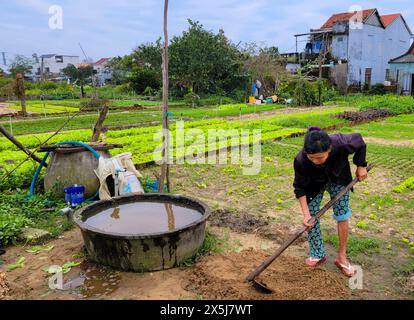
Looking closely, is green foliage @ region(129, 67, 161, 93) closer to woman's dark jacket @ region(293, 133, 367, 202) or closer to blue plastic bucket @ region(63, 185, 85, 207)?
blue plastic bucket @ region(63, 185, 85, 207)

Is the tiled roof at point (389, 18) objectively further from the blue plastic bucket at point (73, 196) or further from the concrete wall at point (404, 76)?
the blue plastic bucket at point (73, 196)

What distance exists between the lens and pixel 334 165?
4039mm

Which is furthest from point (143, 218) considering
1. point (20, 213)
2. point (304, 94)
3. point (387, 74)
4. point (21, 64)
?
point (21, 64)

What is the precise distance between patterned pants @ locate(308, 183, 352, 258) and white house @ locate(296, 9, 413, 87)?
110 feet

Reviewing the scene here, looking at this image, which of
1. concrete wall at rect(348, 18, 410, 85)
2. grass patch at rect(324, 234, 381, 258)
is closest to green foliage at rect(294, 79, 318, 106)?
concrete wall at rect(348, 18, 410, 85)

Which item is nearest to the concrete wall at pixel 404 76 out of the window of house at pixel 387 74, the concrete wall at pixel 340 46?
the window of house at pixel 387 74

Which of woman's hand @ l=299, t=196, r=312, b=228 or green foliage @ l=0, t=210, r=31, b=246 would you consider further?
green foliage @ l=0, t=210, r=31, b=246

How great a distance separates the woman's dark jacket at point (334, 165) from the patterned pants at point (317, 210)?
136mm

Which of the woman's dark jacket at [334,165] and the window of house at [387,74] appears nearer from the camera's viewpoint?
the woman's dark jacket at [334,165]

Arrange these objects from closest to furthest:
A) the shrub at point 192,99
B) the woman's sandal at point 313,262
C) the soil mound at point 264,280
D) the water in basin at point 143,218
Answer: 1. the soil mound at point 264,280
2. the woman's sandal at point 313,262
3. the water in basin at point 143,218
4. the shrub at point 192,99

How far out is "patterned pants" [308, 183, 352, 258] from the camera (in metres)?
4.21

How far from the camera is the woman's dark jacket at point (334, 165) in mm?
3957

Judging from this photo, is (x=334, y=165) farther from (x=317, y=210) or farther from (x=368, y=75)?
(x=368, y=75)
